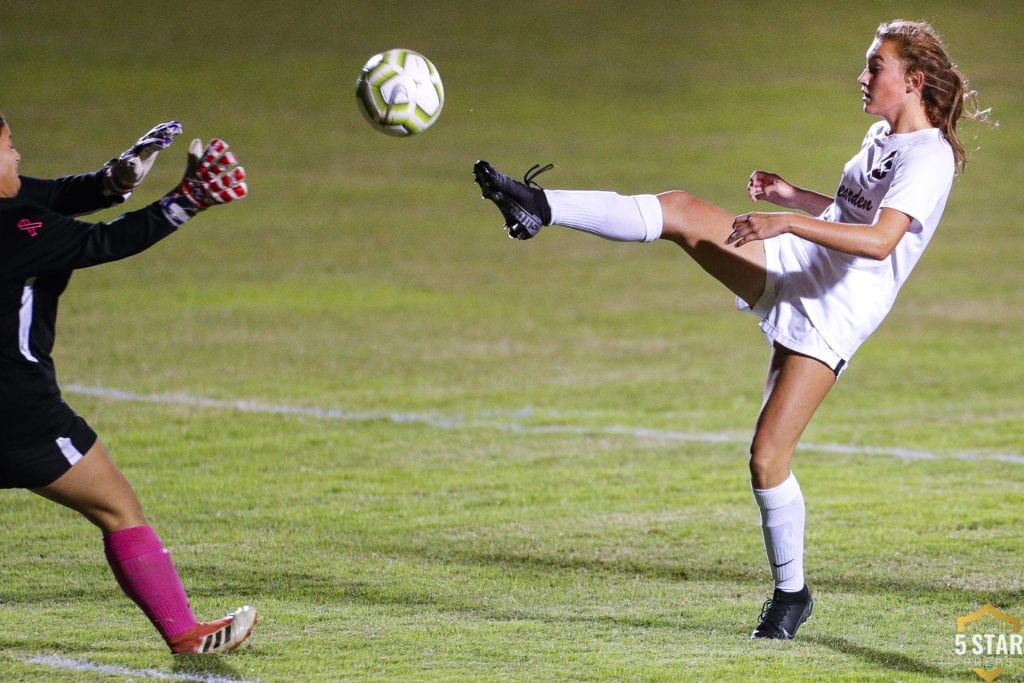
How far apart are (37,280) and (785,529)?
2.88 metres

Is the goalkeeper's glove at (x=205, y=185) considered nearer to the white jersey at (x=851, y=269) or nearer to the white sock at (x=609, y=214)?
the white sock at (x=609, y=214)

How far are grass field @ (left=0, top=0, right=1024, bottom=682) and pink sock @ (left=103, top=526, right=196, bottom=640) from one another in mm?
→ 169

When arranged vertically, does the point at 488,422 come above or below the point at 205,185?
below

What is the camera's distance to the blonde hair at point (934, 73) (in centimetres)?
517

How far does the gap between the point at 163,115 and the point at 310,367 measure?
1625 centimetres

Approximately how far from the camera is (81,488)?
4570mm

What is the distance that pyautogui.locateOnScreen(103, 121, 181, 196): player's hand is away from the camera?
4875 millimetres

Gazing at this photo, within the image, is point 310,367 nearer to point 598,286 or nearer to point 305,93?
point 598,286

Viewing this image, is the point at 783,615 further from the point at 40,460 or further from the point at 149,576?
the point at 40,460

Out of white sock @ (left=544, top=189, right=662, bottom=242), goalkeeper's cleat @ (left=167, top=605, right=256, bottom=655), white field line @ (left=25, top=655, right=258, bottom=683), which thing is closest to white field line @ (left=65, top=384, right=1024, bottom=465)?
white sock @ (left=544, top=189, right=662, bottom=242)

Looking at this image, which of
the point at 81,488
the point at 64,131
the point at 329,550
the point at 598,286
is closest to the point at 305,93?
the point at 64,131

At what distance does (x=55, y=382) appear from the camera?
4.54 m

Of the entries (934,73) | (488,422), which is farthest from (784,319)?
(488,422)

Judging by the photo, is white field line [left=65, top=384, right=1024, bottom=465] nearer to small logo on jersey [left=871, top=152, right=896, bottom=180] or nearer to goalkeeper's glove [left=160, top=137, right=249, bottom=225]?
small logo on jersey [left=871, top=152, right=896, bottom=180]
